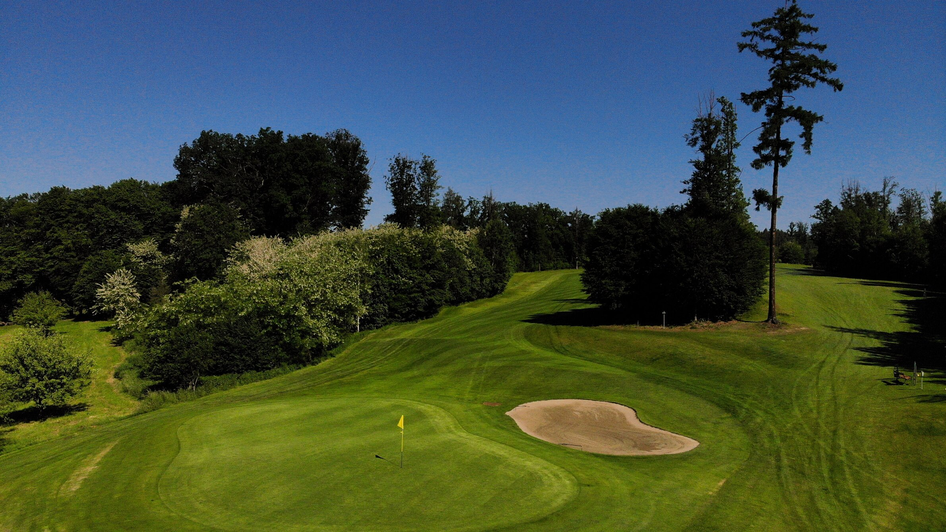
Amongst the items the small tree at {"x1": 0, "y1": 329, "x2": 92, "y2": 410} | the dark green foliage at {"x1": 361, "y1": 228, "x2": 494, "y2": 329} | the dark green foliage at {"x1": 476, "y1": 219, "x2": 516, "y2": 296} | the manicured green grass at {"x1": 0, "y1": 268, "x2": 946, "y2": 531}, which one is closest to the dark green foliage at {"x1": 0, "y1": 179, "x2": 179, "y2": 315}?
the dark green foliage at {"x1": 361, "y1": 228, "x2": 494, "y2": 329}

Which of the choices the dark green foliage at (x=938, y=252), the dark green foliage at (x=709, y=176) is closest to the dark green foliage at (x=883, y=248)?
the dark green foliage at (x=938, y=252)

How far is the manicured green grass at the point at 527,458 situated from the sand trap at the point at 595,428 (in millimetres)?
782

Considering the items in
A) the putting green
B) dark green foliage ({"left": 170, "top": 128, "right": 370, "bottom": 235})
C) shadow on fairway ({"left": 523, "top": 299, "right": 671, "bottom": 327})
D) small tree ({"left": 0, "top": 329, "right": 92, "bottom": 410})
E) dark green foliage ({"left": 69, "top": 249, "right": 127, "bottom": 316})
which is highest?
dark green foliage ({"left": 170, "top": 128, "right": 370, "bottom": 235})

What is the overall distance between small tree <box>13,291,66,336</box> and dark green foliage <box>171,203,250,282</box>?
45.5ft

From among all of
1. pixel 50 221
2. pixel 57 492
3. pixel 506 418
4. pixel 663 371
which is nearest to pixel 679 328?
pixel 663 371

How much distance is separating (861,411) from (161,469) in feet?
82.3

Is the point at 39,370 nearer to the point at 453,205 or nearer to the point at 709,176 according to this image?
the point at 709,176

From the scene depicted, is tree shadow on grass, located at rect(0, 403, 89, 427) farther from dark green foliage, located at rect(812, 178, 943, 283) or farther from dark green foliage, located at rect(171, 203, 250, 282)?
dark green foliage, located at rect(812, 178, 943, 283)

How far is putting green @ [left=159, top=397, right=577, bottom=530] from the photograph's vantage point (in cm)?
1131

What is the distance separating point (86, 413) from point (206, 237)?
29.2 metres

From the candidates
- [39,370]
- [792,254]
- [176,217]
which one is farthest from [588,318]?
[792,254]

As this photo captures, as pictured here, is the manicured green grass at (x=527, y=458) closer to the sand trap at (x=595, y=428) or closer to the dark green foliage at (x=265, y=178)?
the sand trap at (x=595, y=428)

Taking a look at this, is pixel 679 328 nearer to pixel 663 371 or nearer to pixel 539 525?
pixel 663 371

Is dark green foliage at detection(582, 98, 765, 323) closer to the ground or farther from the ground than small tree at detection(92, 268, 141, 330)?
farther from the ground
